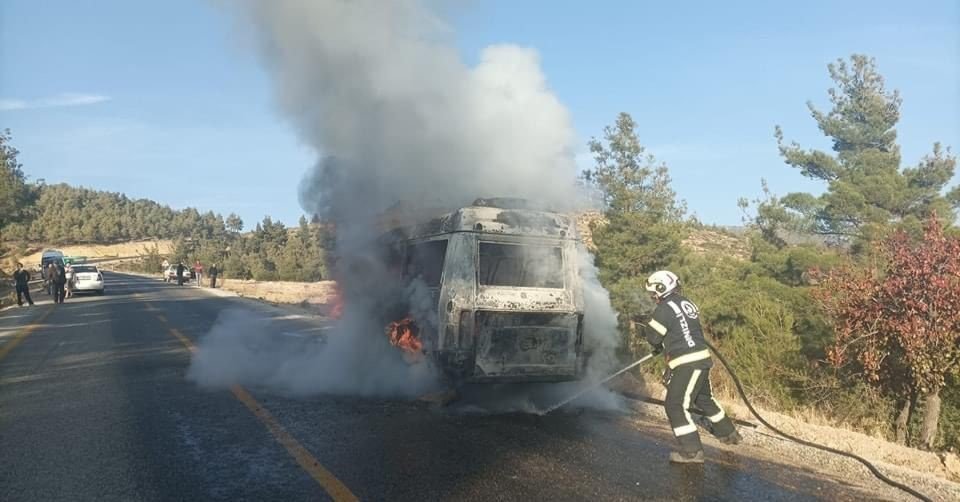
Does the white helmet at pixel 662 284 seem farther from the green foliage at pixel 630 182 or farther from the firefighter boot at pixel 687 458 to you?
the green foliage at pixel 630 182

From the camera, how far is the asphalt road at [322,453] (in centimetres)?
462

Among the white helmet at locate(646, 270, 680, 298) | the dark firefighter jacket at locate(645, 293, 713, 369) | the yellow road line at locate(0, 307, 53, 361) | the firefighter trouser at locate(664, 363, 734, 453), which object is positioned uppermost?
the white helmet at locate(646, 270, 680, 298)

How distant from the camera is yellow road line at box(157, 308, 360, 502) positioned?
14.8 ft

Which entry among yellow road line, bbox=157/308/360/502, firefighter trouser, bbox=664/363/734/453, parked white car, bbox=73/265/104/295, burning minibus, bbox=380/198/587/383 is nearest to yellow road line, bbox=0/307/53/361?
yellow road line, bbox=157/308/360/502

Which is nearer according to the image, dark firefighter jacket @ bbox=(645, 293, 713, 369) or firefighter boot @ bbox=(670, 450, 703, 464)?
firefighter boot @ bbox=(670, 450, 703, 464)

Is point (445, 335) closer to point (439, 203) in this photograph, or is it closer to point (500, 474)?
point (500, 474)

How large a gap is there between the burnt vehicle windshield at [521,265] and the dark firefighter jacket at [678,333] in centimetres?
180

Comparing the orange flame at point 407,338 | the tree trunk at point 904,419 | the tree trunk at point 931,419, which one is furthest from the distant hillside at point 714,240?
the tree trunk at point 931,419

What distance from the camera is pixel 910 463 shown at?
5715 millimetres

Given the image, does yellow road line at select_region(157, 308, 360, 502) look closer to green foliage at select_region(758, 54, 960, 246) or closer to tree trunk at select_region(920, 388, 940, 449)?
tree trunk at select_region(920, 388, 940, 449)

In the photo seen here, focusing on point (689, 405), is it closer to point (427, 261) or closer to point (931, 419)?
point (931, 419)

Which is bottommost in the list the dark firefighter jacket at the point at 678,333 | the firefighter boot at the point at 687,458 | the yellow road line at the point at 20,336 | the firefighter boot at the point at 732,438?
the yellow road line at the point at 20,336

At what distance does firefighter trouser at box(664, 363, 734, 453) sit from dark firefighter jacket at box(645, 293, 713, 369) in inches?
3.1

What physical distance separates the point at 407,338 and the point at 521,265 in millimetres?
1591
